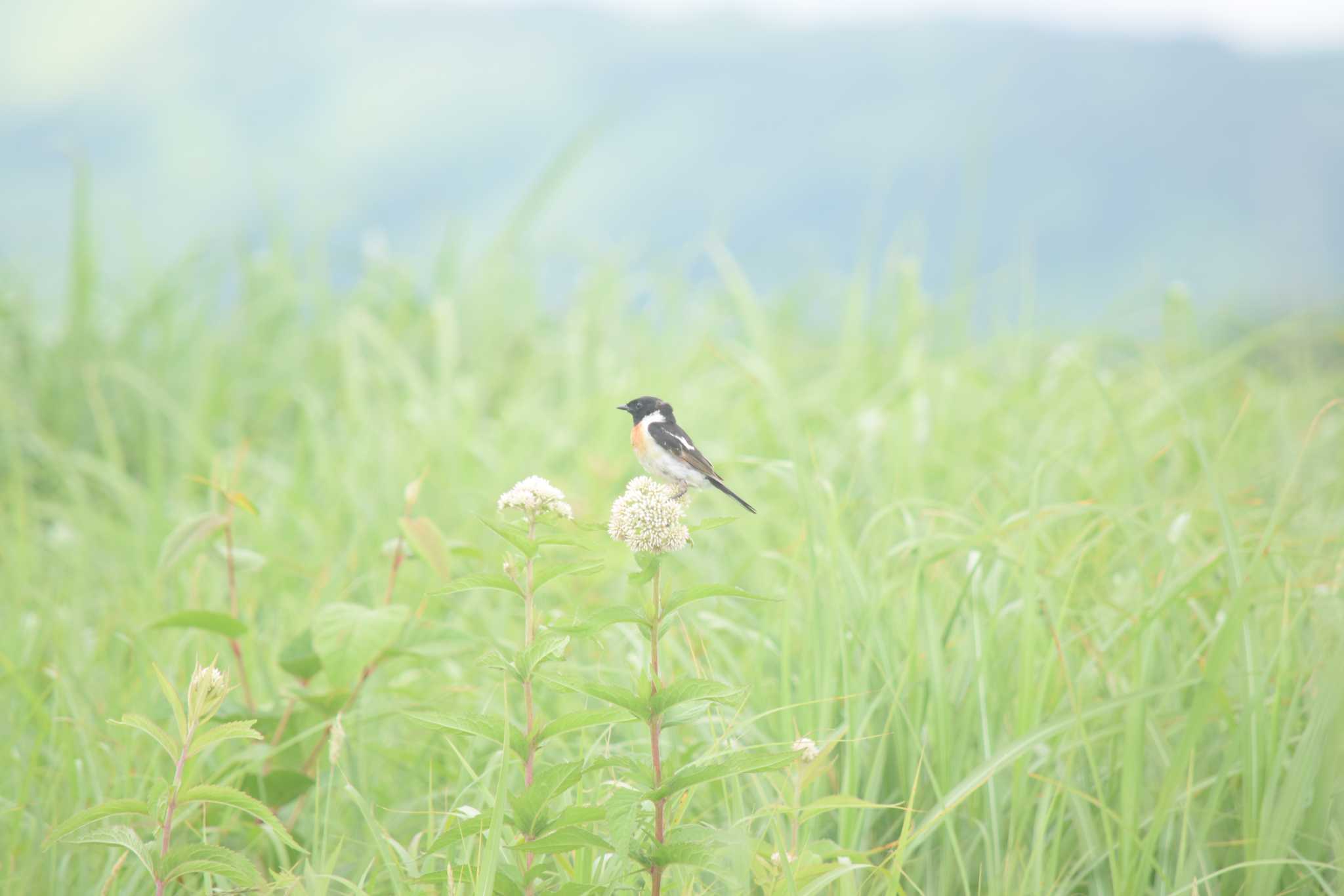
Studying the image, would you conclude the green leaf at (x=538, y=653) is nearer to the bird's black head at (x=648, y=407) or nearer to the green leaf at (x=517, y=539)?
the green leaf at (x=517, y=539)

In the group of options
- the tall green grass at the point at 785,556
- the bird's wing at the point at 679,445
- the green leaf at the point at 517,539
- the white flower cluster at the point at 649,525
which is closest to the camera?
the white flower cluster at the point at 649,525

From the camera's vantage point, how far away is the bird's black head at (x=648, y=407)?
180 cm

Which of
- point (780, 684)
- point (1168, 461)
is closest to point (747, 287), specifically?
point (1168, 461)

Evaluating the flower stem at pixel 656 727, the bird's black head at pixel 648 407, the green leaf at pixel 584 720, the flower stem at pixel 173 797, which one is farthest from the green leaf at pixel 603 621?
the flower stem at pixel 173 797

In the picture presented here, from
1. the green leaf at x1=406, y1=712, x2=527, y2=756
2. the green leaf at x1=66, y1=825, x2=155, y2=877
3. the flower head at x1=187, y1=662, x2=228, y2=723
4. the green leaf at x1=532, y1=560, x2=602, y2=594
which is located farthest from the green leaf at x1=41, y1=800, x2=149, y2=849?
the green leaf at x1=532, y1=560, x2=602, y2=594

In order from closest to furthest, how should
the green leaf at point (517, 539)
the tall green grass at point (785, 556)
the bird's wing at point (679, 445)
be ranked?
1. the green leaf at point (517, 539)
2. the bird's wing at point (679, 445)
3. the tall green grass at point (785, 556)

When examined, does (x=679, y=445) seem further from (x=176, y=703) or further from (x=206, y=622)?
(x=206, y=622)

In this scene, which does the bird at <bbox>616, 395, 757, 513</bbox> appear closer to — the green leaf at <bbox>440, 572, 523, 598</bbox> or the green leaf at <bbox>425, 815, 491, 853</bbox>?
the green leaf at <bbox>440, 572, 523, 598</bbox>

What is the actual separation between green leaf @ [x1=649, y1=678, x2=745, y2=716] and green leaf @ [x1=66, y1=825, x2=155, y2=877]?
77cm

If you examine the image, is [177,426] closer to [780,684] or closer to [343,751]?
[343,751]

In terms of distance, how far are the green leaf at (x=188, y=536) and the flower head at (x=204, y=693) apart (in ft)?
2.60

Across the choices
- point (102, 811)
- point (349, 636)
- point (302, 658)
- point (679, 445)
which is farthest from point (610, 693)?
point (302, 658)

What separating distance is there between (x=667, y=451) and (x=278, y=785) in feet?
3.97

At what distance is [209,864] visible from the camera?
1.52 meters
